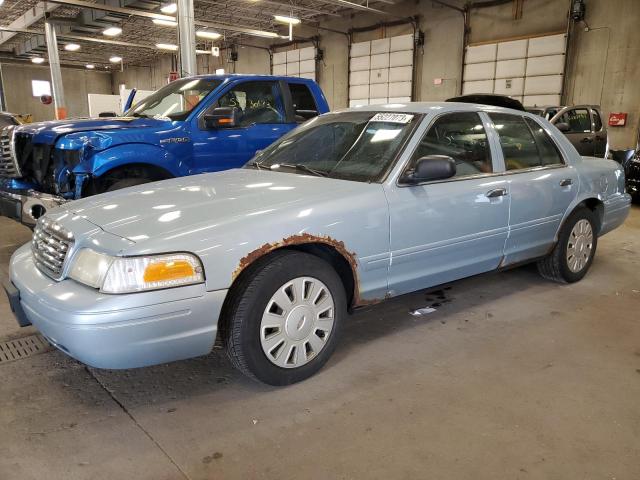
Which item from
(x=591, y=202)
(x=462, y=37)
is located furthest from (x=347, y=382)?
(x=462, y=37)

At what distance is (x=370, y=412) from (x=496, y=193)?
180cm

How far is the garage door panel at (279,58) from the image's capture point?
66.6 ft

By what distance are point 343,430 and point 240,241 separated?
99 cm

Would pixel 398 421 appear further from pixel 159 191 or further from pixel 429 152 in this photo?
pixel 159 191

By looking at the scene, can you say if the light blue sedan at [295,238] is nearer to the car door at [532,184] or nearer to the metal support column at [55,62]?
the car door at [532,184]

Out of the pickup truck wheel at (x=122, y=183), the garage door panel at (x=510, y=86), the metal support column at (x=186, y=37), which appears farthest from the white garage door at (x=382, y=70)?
the pickup truck wheel at (x=122, y=183)

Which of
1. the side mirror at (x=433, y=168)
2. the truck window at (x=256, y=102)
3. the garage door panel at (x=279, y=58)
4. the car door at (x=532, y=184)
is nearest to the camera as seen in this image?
the side mirror at (x=433, y=168)

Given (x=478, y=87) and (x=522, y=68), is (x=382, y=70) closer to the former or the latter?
(x=478, y=87)

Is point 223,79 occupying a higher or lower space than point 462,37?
lower

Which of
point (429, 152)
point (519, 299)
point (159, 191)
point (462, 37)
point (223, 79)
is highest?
point (462, 37)

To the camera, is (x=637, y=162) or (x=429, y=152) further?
(x=637, y=162)

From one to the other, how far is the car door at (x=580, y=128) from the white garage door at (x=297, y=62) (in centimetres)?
1114

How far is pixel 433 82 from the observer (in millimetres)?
15250

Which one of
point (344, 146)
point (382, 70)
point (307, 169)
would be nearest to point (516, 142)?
point (344, 146)
